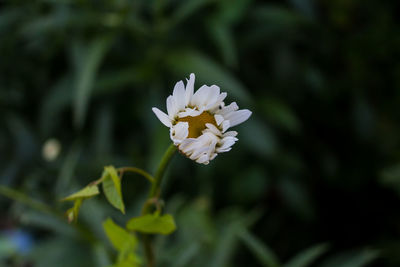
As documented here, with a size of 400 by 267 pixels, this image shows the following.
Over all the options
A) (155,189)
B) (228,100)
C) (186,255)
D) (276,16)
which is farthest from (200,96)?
(276,16)

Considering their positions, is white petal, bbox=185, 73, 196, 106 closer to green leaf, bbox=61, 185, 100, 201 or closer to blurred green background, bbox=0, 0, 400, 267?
green leaf, bbox=61, 185, 100, 201

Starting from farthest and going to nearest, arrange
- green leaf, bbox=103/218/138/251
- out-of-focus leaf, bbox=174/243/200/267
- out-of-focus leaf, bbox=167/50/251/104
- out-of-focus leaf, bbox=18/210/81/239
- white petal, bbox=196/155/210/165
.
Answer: out-of-focus leaf, bbox=167/50/251/104 < out-of-focus leaf, bbox=18/210/81/239 < out-of-focus leaf, bbox=174/243/200/267 < green leaf, bbox=103/218/138/251 < white petal, bbox=196/155/210/165

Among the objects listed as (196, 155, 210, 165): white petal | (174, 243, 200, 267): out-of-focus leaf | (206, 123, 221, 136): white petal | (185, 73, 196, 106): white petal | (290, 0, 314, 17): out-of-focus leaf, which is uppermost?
(290, 0, 314, 17): out-of-focus leaf

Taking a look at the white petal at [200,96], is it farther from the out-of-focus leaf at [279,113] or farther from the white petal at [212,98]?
the out-of-focus leaf at [279,113]

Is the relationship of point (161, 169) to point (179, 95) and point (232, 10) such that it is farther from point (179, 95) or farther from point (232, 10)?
point (232, 10)

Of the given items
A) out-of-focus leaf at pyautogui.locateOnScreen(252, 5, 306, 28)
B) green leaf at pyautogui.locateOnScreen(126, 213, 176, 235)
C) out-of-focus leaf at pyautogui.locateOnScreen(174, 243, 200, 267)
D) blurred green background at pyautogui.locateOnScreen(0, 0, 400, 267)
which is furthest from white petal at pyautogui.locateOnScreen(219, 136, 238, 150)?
out-of-focus leaf at pyautogui.locateOnScreen(252, 5, 306, 28)

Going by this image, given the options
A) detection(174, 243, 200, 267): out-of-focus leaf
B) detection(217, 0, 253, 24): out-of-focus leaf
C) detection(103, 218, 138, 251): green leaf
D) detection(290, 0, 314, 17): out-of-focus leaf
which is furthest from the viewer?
detection(290, 0, 314, 17): out-of-focus leaf

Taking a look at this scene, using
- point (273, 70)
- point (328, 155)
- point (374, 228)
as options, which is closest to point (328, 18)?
point (273, 70)
